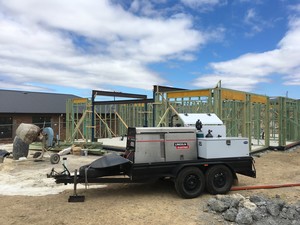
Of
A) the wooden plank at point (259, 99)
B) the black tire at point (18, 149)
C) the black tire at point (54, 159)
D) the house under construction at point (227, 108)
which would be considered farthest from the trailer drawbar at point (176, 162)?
the wooden plank at point (259, 99)

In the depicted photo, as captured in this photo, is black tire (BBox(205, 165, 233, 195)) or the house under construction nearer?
black tire (BBox(205, 165, 233, 195))

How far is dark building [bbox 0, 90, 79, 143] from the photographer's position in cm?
2241

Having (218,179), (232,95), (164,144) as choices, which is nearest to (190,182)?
(218,179)

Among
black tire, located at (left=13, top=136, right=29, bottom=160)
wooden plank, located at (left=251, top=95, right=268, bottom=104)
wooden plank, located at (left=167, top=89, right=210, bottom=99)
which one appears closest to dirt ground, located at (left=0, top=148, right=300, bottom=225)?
black tire, located at (left=13, top=136, right=29, bottom=160)

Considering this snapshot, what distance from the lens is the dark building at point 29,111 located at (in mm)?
22411

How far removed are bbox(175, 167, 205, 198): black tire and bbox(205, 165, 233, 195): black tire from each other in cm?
17

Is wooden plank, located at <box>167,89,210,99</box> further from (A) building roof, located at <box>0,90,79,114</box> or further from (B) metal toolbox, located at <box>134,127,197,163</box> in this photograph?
(A) building roof, located at <box>0,90,79,114</box>

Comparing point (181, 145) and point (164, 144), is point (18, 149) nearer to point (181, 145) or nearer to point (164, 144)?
point (164, 144)

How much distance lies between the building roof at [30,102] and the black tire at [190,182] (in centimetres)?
1904

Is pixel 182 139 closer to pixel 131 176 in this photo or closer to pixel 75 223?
pixel 131 176

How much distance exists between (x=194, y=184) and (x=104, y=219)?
2.28 metres

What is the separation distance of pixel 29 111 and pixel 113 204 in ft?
63.9

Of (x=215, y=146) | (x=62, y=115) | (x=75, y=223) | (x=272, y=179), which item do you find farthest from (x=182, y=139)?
(x=62, y=115)

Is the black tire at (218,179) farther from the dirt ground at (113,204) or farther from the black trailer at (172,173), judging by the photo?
the dirt ground at (113,204)
